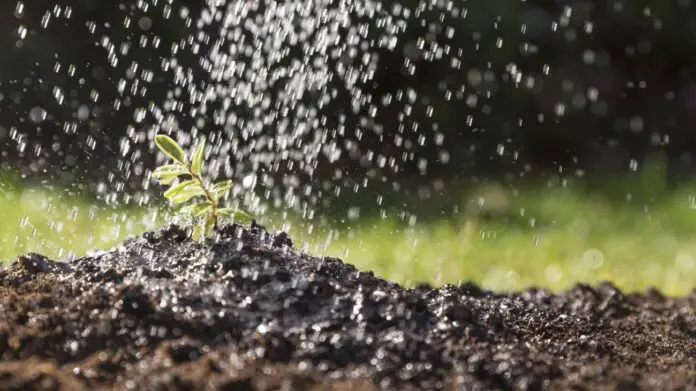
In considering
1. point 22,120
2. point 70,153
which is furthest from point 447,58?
point 22,120

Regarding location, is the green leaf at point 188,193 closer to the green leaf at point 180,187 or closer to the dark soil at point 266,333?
the green leaf at point 180,187

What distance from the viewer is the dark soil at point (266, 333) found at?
1565 mm

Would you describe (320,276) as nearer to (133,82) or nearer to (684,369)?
(684,369)

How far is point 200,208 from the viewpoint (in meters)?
2.51

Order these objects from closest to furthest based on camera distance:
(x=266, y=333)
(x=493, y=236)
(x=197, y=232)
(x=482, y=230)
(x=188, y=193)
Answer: (x=266, y=333)
(x=188, y=193)
(x=197, y=232)
(x=493, y=236)
(x=482, y=230)

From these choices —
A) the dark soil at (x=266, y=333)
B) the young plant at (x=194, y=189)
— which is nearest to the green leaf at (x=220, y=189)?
the young plant at (x=194, y=189)

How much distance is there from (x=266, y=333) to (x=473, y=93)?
5.14 m

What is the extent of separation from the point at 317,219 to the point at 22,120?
342 centimetres

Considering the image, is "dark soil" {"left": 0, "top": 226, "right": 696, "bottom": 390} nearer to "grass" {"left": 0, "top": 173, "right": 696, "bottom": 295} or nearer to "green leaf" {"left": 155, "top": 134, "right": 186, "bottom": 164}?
"green leaf" {"left": 155, "top": 134, "right": 186, "bottom": 164}

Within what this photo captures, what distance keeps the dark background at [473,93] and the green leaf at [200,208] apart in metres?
3.92

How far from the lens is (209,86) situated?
725 centimetres

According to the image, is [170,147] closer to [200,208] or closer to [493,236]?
[200,208]

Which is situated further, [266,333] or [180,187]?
[180,187]

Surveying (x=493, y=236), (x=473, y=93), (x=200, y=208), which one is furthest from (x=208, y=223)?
(x=473, y=93)
